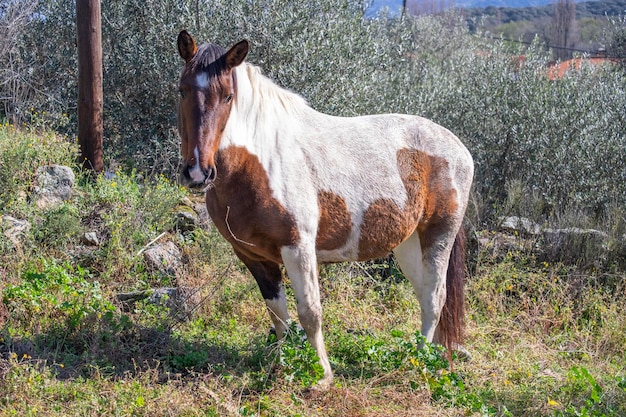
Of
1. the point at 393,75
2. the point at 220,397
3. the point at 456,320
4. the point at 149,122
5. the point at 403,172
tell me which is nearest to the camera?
the point at 220,397

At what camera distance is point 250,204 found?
13.8 ft

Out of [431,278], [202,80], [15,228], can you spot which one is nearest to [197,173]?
[202,80]

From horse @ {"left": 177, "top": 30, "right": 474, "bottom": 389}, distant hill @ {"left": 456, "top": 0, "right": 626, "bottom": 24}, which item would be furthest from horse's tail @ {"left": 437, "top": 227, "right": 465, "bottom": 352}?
distant hill @ {"left": 456, "top": 0, "right": 626, "bottom": 24}

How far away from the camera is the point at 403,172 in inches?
192

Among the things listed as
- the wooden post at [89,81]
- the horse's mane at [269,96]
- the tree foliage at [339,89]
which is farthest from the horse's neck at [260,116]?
the tree foliage at [339,89]

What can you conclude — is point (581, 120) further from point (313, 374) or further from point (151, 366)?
point (151, 366)

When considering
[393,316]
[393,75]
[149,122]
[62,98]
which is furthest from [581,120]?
[62,98]

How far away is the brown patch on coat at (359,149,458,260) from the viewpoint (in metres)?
4.73

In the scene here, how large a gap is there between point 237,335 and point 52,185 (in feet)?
8.78

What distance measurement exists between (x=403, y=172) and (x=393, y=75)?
221 inches

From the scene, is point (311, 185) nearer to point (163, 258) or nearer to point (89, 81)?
point (163, 258)

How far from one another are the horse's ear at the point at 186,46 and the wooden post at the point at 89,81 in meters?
3.30

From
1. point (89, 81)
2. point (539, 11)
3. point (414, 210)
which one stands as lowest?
point (539, 11)

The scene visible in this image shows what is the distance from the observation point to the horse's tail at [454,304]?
208 inches
